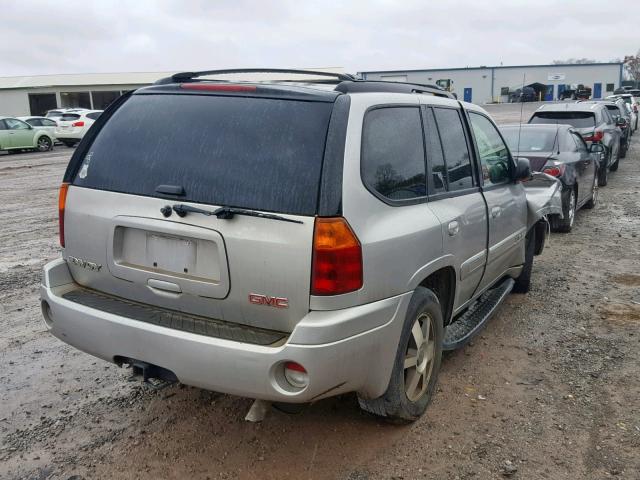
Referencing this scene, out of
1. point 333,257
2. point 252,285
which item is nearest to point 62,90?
point 252,285

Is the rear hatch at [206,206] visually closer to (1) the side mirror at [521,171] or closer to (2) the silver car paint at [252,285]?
(2) the silver car paint at [252,285]

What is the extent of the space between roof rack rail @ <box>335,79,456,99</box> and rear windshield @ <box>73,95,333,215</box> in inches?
9.8

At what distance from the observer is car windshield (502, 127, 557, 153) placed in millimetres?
8797

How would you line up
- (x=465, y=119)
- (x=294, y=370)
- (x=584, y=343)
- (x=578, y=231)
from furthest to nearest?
(x=578, y=231), (x=584, y=343), (x=465, y=119), (x=294, y=370)

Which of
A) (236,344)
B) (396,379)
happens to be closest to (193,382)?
(236,344)

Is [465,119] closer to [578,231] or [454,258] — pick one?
[454,258]

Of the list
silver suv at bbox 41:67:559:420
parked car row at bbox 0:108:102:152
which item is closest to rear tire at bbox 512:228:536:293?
silver suv at bbox 41:67:559:420

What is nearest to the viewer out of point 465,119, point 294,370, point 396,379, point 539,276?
point 294,370

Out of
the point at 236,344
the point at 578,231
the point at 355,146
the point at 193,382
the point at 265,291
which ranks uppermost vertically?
the point at 355,146

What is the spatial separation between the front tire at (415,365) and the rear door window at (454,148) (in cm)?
84

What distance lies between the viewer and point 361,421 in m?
3.54

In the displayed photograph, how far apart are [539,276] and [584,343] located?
1896mm

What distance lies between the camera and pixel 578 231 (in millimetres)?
8680

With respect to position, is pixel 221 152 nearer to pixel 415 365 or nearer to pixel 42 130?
pixel 415 365
